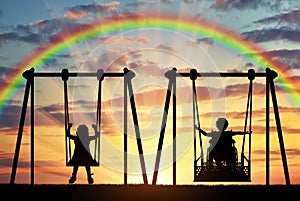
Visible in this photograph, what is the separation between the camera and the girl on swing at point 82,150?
80.9 ft

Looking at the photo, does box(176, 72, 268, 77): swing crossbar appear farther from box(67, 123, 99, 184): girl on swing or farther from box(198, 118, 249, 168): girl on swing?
box(67, 123, 99, 184): girl on swing

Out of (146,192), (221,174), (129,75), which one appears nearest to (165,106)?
(129,75)

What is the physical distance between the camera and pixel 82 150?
25406mm

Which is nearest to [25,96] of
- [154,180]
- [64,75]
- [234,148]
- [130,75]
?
[64,75]

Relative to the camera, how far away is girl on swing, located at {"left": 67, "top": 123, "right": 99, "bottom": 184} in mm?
24656

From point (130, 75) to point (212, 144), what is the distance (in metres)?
3.60

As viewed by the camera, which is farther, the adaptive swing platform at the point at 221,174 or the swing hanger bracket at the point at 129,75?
the swing hanger bracket at the point at 129,75

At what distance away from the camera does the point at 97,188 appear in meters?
21.2

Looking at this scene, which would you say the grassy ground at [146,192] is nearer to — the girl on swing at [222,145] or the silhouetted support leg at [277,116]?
the girl on swing at [222,145]

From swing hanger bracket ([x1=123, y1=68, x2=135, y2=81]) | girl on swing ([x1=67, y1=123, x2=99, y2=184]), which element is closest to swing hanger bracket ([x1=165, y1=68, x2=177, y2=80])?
swing hanger bracket ([x1=123, y1=68, x2=135, y2=81])

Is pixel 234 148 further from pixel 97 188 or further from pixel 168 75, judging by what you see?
pixel 97 188

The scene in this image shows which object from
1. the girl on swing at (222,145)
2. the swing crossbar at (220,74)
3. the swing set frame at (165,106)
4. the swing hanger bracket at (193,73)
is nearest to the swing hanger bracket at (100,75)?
the swing set frame at (165,106)

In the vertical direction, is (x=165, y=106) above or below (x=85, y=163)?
above

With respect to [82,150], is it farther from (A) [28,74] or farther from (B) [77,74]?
(A) [28,74]
